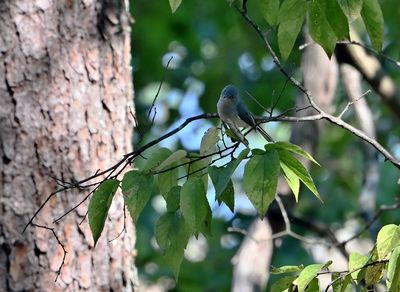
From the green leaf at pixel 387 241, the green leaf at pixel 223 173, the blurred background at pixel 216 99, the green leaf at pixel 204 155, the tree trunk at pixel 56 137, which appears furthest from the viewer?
the blurred background at pixel 216 99

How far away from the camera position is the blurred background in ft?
19.0

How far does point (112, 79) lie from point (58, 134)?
273 mm

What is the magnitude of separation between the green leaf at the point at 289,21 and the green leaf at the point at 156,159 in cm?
31

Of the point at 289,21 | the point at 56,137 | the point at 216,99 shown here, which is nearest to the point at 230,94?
the point at 289,21

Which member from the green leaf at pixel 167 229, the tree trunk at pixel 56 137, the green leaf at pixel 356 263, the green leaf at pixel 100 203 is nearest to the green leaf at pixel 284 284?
the green leaf at pixel 356 263

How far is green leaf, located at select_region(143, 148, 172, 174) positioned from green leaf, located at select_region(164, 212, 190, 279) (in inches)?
4.0

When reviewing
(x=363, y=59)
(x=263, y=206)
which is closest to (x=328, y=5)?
(x=263, y=206)

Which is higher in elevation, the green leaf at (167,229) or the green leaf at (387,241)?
the green leaf at (167,229)

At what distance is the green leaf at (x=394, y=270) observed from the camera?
5.44ft

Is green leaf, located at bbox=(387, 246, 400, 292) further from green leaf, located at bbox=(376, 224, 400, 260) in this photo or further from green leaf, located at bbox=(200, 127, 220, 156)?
green leaf, located at bbox=(200, 127, 220, 156)

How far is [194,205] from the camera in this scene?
171 cm

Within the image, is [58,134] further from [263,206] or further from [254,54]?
[254,54]

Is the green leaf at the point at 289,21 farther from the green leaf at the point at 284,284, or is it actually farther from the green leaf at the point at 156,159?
the green leaf at the point at 284,284

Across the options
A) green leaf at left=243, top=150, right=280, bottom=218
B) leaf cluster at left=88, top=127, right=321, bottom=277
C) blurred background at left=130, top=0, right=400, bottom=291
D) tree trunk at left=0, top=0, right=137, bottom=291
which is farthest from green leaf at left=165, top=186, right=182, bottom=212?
blurred background at left=130, top=0, right=400, bottom=291
